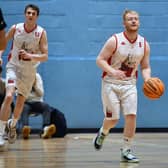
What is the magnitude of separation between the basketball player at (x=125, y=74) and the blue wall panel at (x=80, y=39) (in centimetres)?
482

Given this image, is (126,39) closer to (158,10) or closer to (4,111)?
(4,111)

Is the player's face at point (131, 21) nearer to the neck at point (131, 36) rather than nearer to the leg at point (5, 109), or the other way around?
the neck at point (131, 36)

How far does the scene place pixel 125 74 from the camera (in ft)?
22.9

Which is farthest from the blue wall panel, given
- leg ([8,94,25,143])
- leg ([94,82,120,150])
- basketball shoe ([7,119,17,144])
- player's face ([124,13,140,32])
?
player's face ([124,13,140,32])

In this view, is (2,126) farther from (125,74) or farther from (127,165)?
(127,165)

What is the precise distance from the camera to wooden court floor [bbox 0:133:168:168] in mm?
6461

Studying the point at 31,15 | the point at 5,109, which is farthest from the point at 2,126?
the point at 31,15

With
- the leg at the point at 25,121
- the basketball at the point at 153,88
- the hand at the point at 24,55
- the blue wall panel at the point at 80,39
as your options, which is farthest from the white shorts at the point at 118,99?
the blue wall panel at the point at 80,39

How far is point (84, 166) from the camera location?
6277 millimetres

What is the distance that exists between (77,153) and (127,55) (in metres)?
1.51

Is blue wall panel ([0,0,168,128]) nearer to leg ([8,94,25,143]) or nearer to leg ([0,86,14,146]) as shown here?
leg ([8,94,25,143])

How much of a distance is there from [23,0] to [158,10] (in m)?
2.53

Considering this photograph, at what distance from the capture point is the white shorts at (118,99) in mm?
6891

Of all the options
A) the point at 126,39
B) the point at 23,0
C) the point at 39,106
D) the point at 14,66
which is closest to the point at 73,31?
the point at 23,0
